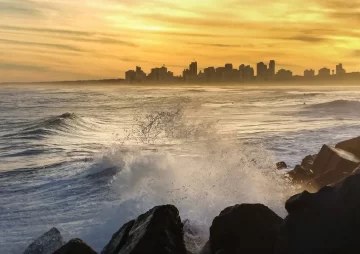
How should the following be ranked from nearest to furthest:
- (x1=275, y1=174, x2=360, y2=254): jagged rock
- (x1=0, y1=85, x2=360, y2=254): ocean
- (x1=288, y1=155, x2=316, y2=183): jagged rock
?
(x1=275, y1=174, x2=360, y2=254): jagged rock
(x1=0, y1=85, x2=360, y2=254): ocean
(x1=288, y1=155, x2=316, y2=183): jagged rock

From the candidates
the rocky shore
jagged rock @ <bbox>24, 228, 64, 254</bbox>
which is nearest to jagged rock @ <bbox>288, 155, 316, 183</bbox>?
the rocky shore

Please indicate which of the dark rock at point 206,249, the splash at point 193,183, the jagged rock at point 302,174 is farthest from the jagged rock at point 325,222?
the jagged rock at point 302,174

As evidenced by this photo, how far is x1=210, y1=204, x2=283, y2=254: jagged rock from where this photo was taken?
19.4 feet

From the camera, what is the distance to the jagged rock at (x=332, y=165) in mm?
10508

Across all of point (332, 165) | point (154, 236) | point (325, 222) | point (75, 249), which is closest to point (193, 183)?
point (332, 165)

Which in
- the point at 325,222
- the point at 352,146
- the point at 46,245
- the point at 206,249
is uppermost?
the point at 325,222

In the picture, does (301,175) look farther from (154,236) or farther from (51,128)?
(51,128)

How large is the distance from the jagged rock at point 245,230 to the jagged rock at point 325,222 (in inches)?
15.0

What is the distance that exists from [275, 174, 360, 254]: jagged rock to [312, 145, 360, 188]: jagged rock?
175 inches

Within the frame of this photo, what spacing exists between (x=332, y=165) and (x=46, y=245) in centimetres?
682

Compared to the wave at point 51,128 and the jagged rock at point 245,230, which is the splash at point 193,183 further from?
the wave at point 51,128

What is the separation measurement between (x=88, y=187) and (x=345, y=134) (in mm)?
13992

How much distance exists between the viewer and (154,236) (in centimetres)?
564

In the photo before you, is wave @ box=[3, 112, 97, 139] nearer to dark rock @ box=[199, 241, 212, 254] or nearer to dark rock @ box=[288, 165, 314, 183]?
dark rock @ box=[288, 165, 314, 183]
